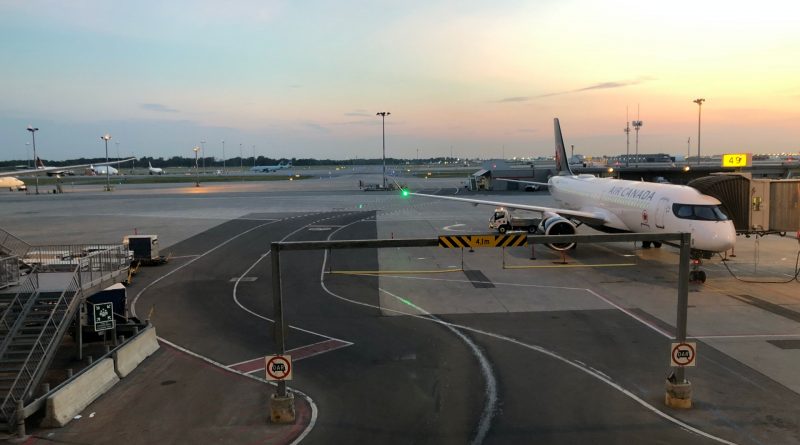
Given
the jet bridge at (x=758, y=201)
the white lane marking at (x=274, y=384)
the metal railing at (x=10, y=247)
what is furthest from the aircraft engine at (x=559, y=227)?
the metal railing at (x=10, y=247)

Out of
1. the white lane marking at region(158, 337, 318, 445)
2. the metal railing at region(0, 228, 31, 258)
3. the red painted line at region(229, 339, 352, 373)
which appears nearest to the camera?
the white lane marking at region(158, 337, 318, 445)

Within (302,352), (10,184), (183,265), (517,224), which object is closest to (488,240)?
(302,352)

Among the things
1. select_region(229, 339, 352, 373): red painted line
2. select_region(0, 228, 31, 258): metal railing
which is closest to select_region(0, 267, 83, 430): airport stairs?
select_region(0, 228, 31, 258): metal railing

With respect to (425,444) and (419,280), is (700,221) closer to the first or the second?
(419,280)

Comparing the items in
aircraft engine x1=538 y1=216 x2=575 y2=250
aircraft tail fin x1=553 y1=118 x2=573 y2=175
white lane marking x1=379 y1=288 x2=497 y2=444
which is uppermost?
aircraft tail fin x1=553 y1=118 x2=573 y2=175

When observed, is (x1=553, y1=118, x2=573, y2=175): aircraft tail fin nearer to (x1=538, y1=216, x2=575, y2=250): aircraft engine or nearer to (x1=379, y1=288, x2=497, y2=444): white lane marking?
(x1=538, y1=216, x2=575, y2=250): aircraft engine

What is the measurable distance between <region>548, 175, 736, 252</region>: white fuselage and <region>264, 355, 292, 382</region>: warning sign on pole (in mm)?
19974

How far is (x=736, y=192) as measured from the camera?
90.3 feet

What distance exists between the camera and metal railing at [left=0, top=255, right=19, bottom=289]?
53.8ft

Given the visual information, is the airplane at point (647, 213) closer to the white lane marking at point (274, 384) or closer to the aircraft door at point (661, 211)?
the aircraft door at point (661, 211)

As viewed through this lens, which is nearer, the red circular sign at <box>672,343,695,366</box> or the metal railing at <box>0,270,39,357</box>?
the red circular sign at <box>672,343,695,366</box>

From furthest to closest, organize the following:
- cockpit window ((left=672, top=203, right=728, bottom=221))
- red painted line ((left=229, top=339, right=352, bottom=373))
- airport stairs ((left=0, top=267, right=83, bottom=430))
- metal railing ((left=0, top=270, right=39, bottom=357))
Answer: cockpit window ((left=672, top=203, right=728, bottom=221)) < red painted line ((left=229, top=339, right=352, bottom=373)) < metal railing ((left=0, top=270, right=39, bottom=357)) < airport stairs ((left=0, top=267, right=83, bottom=430))

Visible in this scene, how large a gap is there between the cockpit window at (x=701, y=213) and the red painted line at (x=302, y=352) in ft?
56.9

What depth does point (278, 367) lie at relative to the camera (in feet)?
40.3
